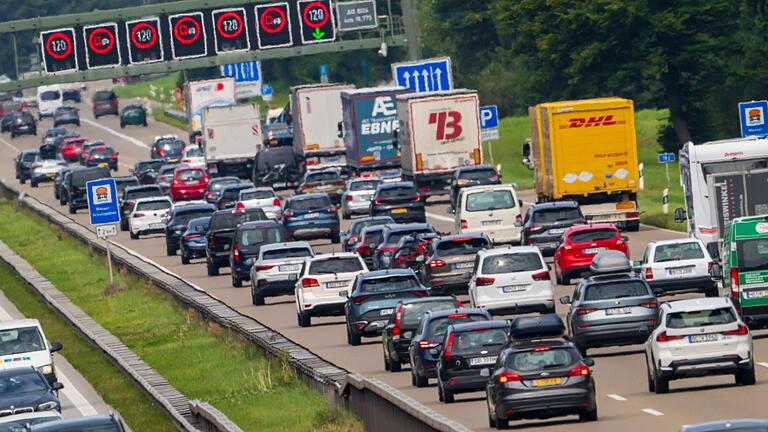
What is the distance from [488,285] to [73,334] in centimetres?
1286

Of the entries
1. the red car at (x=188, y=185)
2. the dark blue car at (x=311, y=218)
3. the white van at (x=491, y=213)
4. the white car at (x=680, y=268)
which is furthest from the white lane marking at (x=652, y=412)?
the red car at (x=188, y=185)

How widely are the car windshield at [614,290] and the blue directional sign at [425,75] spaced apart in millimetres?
44639

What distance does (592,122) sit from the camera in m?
54.5

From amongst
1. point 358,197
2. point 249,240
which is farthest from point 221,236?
point 358,197

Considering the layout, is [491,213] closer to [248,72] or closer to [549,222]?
[549,222]

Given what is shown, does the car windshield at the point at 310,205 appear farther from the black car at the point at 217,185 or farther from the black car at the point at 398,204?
the black car at the point at 217,185

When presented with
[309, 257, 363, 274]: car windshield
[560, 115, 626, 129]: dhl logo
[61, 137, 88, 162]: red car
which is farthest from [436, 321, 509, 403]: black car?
[61, 137, 88, 162]: red car

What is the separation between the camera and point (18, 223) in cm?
8312

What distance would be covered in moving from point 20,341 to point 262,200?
97.9 feet

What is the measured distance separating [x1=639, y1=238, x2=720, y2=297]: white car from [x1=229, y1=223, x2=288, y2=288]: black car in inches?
500

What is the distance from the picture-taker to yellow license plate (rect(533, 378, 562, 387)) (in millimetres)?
24578

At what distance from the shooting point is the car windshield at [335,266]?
40.2 m

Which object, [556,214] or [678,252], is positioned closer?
[678,252]

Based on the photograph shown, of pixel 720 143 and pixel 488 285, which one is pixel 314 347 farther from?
pixel 720 143
